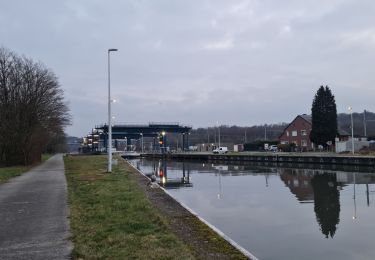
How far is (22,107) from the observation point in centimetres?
4372

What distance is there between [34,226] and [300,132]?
91572 millimetres

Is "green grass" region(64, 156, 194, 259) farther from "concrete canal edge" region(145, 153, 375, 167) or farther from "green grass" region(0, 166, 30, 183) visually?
"concrete canal edge" region(145, 153, 375, 167)

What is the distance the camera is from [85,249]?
8672 millimetres

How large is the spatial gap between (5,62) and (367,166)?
38.9m

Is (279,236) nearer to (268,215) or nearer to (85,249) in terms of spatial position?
(268,215)

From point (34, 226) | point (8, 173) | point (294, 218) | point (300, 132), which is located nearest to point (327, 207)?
point (294, 218)

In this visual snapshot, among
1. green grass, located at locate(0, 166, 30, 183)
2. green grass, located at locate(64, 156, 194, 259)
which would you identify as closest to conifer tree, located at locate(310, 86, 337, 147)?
green grass, located at locate(0, 166, 30, 183)

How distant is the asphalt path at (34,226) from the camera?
8.61 metres

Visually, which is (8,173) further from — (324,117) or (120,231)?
(324,117)

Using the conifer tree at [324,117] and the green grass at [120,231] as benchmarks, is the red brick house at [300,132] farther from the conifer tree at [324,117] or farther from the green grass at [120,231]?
the green grass at [120,231]

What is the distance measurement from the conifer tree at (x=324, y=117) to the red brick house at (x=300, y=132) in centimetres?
1656

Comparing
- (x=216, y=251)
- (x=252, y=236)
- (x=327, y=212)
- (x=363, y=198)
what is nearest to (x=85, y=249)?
(x=216, y=251)

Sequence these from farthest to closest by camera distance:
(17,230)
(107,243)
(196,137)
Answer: (196,137) → (17,230) → (107,243)

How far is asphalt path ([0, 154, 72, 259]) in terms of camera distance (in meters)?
8.61
